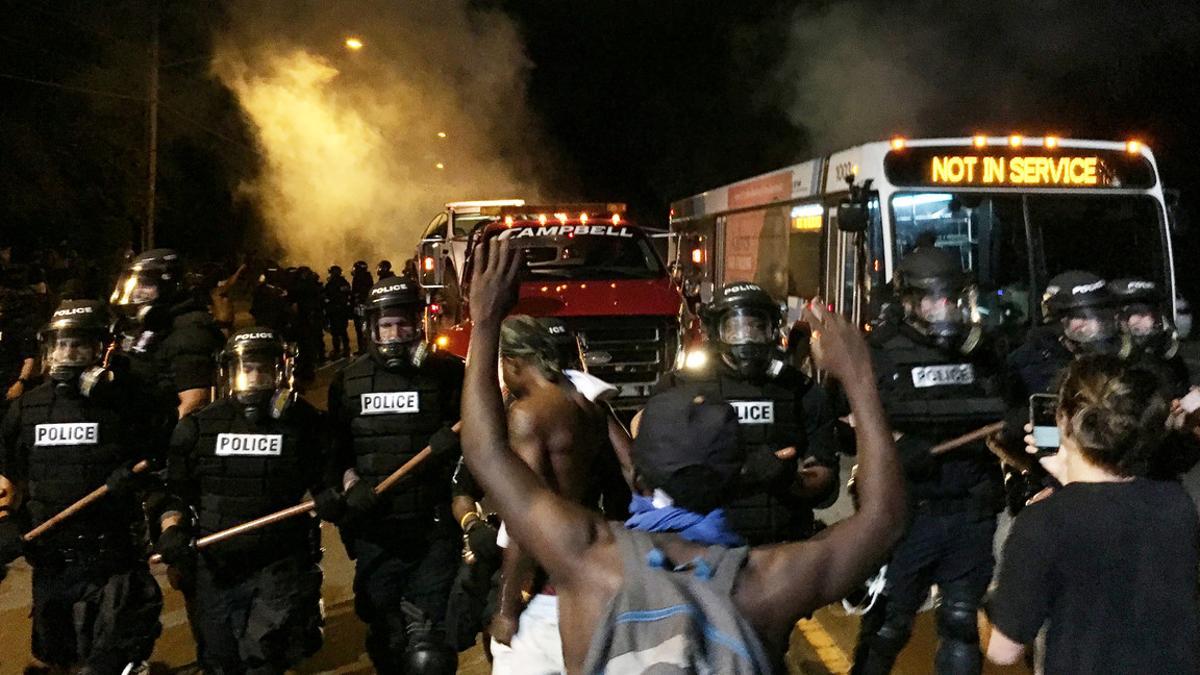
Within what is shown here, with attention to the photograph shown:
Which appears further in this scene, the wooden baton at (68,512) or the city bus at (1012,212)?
the city bus at (1012,212)

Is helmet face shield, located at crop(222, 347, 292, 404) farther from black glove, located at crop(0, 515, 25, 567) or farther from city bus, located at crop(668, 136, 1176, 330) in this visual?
city bus, located at crop(668, 136, 1176, 330)

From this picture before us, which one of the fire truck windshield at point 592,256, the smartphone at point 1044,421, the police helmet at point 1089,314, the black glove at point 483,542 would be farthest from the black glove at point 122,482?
the fire truck windshield at point 592,256

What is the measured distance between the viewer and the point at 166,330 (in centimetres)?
581

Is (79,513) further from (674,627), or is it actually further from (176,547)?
(674,627)

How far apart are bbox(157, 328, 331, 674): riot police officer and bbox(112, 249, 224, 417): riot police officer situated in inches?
52.1

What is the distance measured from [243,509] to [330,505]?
385mm

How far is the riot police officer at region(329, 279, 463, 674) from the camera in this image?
14.5 feet

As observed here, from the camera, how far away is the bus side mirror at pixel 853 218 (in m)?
8.73

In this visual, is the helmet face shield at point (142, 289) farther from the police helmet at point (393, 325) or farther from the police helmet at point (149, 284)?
the police helmet at point (393, 325)

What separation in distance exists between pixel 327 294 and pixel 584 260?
25.7 feet

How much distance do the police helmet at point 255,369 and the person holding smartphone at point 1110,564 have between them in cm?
290

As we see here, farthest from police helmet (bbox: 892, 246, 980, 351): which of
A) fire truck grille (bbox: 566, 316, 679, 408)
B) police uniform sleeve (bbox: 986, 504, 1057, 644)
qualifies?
fire truck grille (bbox: 566, 316, 679, 408)

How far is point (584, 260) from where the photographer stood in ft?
35.8

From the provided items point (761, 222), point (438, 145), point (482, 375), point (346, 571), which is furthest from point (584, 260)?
point (438, 145)
